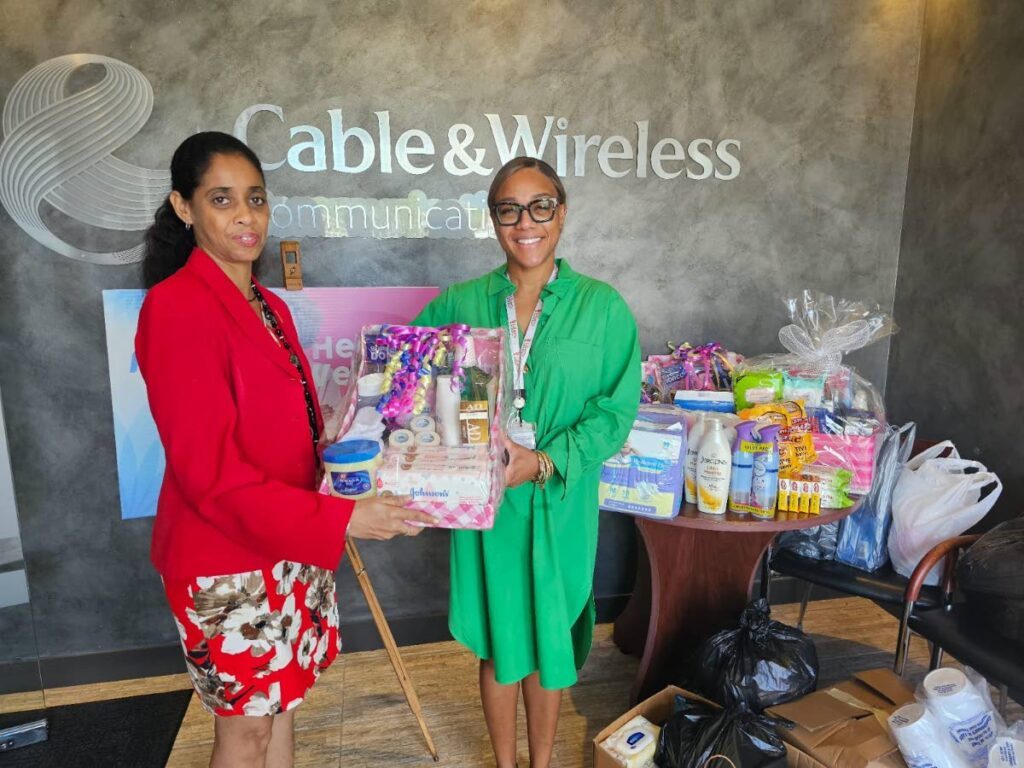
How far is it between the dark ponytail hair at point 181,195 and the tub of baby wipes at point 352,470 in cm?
57

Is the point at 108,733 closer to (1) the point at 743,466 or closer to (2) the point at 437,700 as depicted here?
(2) the point at 437,700

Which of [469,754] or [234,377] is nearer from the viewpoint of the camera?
[234,377]

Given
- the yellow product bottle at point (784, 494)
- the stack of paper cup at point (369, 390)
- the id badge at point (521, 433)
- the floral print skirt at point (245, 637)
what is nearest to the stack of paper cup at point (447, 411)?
the stack of paper cup at point (369, 390)

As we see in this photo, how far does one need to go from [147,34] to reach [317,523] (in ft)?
6.47

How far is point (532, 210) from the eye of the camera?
161cm

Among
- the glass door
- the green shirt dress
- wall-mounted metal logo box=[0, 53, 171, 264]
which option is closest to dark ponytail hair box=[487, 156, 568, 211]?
the green shirt dress

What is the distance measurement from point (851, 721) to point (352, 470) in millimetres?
1530

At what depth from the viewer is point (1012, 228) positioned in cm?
240

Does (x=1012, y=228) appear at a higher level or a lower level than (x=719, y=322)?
higher

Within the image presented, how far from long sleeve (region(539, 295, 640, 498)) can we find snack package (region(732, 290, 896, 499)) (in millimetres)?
557

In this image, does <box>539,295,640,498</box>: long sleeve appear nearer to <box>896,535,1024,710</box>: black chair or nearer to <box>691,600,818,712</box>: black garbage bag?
<box>691,600,818,712</box>: black garbage bag

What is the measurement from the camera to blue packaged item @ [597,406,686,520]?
189cm

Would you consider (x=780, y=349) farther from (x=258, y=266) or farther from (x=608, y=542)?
(x=258, y=266)

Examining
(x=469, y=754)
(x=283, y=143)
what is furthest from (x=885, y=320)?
(x=283, y=143)
